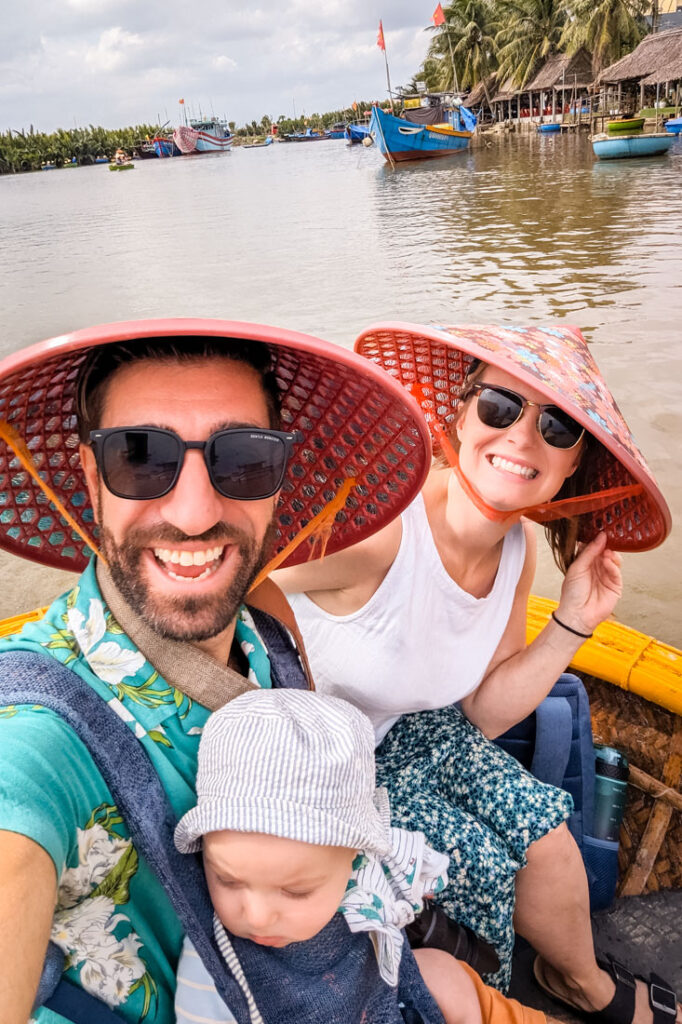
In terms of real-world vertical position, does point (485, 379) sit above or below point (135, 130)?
below

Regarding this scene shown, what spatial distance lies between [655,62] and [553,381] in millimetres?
34042

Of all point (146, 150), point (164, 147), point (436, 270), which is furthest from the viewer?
point (146, 150)

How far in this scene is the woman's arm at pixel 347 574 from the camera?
5.38 ft

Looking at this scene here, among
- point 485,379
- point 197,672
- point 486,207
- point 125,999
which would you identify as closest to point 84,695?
point 197,672

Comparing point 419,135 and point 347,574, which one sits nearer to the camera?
point 347,574

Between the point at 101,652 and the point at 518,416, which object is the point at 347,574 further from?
the point at 101,652

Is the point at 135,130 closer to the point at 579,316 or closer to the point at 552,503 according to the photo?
the point at 579,316

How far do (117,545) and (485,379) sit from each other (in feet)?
3.45

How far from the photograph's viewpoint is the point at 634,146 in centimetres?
2341

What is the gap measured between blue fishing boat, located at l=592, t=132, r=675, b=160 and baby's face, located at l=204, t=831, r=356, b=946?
87.4 ft

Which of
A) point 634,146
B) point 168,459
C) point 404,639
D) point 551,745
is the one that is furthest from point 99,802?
point 634,146

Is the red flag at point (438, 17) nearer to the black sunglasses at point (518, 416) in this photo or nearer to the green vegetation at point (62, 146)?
the black sunglasses at point (518, 416)

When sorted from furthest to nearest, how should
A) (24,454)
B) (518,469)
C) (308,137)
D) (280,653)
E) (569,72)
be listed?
1. (308,137)
2. (569,72)
3. (518,469)
4. (280,653)
5. (24,454)

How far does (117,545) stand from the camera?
111 centimetres
